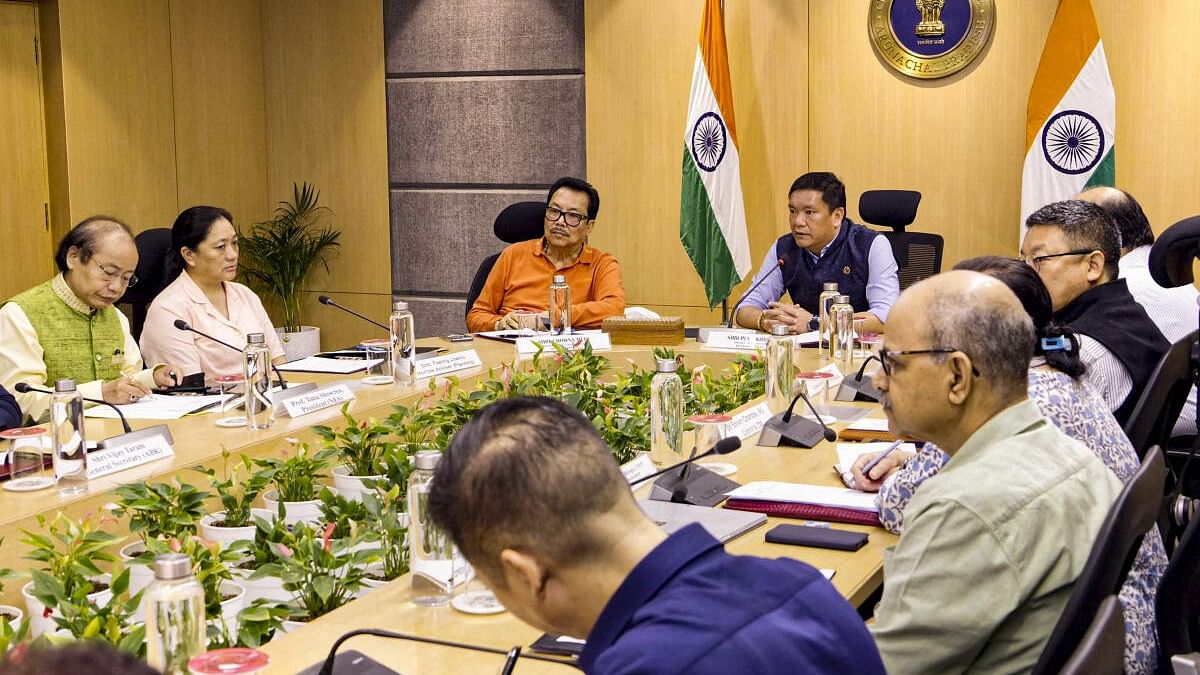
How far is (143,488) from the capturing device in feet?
7.81

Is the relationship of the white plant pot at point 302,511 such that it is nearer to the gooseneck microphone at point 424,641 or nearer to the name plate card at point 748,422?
the gooseneck microphone at point 424,641

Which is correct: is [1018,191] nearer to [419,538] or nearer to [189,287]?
[189,287]

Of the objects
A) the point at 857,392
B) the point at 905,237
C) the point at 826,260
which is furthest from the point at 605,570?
the point at 905,237

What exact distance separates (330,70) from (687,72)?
2.40m

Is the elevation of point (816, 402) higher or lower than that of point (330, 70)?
lower

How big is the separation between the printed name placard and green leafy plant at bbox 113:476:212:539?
5.73 ft

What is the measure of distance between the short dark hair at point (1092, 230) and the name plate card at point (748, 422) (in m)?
0.93

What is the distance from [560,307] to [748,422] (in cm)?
199

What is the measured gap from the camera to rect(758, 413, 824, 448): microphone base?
3117 millimetres

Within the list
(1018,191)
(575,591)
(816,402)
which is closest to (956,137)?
(1018,191)

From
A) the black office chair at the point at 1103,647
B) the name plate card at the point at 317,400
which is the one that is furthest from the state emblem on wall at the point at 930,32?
the black office chair at the point at 1103,647

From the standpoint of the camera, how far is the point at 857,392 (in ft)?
12.5

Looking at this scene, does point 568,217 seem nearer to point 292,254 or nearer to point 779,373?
point 779,373

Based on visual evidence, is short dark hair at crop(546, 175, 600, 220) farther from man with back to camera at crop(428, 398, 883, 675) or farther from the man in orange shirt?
man with back to camera at crop(428, 398, 883, 675)
